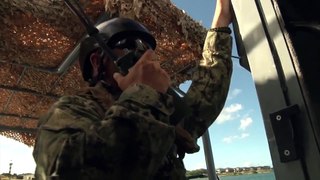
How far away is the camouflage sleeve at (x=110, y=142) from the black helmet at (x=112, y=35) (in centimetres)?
53

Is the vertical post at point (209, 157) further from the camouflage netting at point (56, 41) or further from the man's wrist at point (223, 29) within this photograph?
the man's wrist at point (223, 29)

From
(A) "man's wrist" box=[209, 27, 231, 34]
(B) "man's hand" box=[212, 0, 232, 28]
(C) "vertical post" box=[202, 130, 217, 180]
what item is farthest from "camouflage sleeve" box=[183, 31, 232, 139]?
(C) "vertical post" box=[202, 130, 217, 180]

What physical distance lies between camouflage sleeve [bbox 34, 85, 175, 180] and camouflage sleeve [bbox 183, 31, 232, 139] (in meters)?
0.61

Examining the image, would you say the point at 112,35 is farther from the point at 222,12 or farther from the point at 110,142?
the point at 110,142

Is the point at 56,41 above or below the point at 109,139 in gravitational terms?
above

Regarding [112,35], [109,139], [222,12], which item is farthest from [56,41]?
[109,139]

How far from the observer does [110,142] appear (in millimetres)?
1023

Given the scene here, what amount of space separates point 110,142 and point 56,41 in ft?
7.63

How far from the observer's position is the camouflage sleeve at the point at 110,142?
101cm

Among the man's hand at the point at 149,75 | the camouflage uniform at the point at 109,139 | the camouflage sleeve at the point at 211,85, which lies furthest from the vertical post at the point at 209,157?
the man's hand at the point at 149,75

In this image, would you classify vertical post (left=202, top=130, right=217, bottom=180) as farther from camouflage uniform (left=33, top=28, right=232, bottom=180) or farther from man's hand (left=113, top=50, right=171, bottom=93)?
man's hand (left=113, top=50, right=171, bottom=93)

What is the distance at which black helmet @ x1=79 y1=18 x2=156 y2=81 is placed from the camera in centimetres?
160

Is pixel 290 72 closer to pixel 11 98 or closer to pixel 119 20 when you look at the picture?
pixel 119 20

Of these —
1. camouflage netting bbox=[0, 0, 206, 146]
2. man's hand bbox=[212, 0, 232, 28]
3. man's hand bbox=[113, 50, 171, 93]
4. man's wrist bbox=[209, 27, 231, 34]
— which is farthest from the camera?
camouflage netting bbox=[0, 0, 206, 146]
